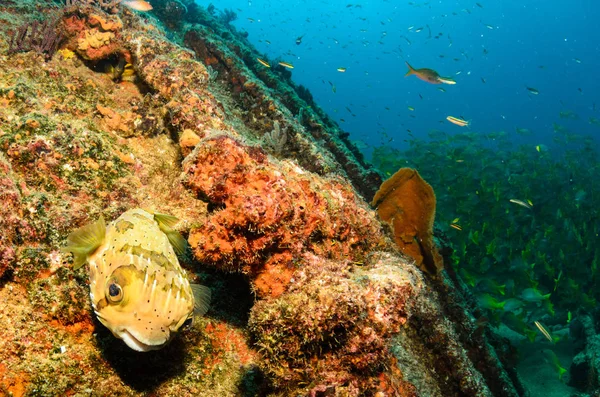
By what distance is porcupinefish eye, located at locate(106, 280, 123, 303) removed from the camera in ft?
5.72

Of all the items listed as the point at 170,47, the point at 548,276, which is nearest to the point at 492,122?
the point at 548,276

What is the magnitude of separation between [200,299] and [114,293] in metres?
0.58

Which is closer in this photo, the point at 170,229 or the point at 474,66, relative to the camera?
the point at 170,229

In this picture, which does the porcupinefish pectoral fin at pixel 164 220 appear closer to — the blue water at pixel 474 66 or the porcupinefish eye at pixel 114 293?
the porcupinefish eye at pixel 114 293

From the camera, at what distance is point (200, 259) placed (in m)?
2.57

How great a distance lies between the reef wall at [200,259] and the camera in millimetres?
2219

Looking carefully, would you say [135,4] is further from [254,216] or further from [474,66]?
[474,66]

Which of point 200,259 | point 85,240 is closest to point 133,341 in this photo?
point 85,240

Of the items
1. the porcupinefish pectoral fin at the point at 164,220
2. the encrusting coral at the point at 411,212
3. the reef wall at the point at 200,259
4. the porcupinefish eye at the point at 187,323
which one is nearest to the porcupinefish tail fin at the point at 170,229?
the porcupinefish pectoral fin at the point at 164,220

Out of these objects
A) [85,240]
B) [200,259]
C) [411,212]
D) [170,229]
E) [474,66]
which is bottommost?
[474,66]

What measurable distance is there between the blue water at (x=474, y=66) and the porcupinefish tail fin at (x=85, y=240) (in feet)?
311

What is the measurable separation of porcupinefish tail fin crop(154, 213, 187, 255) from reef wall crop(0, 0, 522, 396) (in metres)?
0.11

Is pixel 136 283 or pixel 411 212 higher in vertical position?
pixel 136 283

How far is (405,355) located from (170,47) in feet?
17.9
